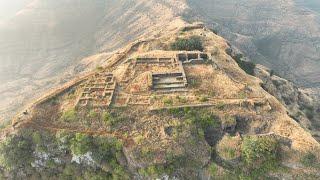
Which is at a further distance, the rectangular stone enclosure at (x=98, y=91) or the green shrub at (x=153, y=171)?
the rectangular stone enclosure at (x=98, y=91)

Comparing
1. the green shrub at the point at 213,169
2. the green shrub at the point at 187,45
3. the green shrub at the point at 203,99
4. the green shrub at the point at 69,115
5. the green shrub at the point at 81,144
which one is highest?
the green shrub at the point at 187,45

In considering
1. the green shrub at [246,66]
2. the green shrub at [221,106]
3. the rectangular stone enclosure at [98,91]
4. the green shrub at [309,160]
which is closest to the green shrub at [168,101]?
the green shrub at [221,106]

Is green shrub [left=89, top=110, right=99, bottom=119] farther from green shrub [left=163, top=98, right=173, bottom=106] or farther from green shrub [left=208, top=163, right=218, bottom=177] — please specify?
green shrub [left=208, top=163, right=218, bottom=177]

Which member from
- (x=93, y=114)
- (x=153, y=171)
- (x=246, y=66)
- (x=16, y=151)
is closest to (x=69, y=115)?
(x=93, y=114)

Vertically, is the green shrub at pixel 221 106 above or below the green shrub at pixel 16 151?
above

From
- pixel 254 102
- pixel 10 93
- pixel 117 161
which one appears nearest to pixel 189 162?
pixel 117 161

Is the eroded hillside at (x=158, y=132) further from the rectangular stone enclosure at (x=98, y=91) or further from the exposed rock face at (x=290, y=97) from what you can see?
the exposed rock face at (x=290, y=97)

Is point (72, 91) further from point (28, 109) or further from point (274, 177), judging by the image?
point (274, 177)
